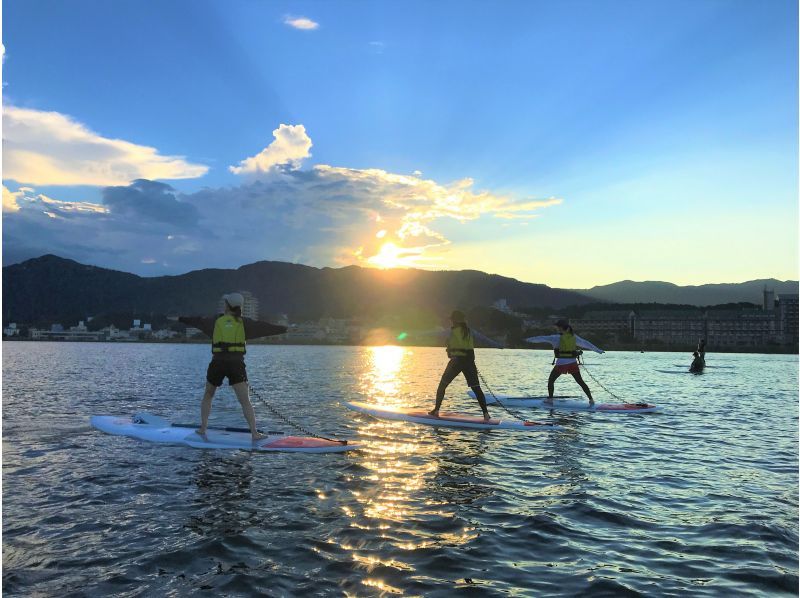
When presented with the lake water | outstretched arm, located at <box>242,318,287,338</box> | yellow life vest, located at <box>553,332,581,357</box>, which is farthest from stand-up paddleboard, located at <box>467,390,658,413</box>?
outstretched arm, located at <box>242,318,287,338</box>

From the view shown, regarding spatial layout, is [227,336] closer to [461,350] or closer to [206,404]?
[206,404]

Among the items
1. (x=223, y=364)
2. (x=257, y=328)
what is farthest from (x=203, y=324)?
(x=257, y=328)

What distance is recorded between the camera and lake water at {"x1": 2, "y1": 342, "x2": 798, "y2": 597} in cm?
623

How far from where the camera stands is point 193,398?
27.8m

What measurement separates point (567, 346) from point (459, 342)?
19.9 ft

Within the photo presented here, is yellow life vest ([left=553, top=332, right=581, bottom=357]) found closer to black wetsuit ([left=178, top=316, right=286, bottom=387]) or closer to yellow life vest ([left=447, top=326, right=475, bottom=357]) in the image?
yellow life vest ([left=447, top=326, right=475, bottom=357])

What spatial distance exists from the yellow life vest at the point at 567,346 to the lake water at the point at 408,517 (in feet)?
17.8

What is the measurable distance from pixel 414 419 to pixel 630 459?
272 inches

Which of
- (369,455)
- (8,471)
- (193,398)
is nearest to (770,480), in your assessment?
(369,455)

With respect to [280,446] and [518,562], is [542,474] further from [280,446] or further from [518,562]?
[280,446]

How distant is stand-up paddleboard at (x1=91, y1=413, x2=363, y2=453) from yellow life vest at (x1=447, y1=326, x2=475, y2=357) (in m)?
4.85

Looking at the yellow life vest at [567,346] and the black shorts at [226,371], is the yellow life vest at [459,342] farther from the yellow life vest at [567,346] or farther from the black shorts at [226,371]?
the black shorts at [226,371]

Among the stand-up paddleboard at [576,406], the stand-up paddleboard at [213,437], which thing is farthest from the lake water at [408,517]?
the stand-up paddleboard at [576,406]

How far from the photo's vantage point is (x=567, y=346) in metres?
20.7
